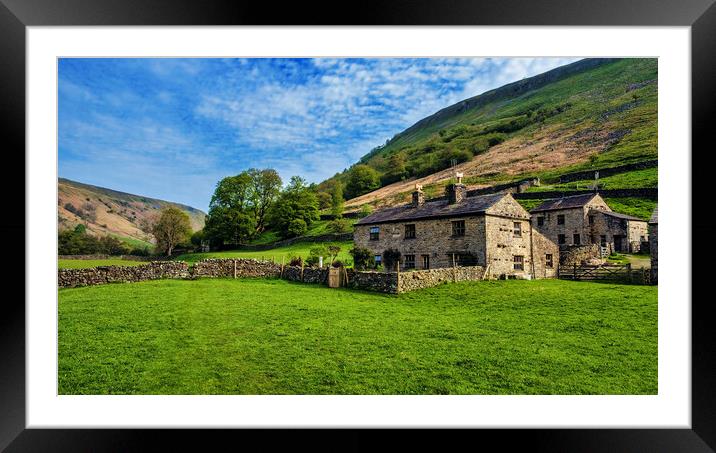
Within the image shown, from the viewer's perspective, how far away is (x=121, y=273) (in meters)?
9.43

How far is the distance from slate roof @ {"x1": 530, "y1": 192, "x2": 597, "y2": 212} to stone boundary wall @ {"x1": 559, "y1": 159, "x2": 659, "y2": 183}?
2031 mm

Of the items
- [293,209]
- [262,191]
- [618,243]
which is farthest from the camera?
[293,209]

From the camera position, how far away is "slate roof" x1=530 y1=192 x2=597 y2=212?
44.2 ft

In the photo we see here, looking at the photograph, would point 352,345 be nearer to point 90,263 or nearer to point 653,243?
point 90,263

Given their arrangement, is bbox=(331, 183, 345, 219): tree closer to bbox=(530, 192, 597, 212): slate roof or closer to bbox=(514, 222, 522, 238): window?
bbox=(514, 222, 522, 238): window

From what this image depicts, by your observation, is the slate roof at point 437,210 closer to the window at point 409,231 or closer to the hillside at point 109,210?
the window at point 409,231

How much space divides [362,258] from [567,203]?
27.4ft

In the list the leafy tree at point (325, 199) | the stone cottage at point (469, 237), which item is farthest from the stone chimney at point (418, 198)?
the leafy tree at point (325, 199)
